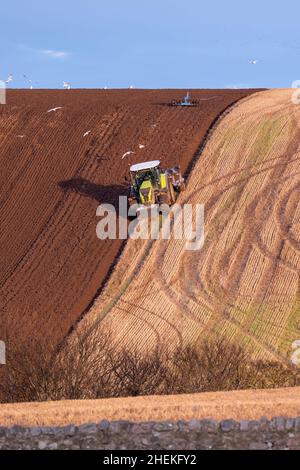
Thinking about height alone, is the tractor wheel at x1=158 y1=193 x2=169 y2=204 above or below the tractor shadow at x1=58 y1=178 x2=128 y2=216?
below

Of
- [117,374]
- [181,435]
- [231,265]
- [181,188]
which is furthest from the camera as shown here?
[181,188]

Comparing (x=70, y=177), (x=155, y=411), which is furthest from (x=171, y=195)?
(x=155, y=411)

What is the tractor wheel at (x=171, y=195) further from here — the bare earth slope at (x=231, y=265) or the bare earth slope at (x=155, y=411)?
the bare earth slope at (x=155, y=411)

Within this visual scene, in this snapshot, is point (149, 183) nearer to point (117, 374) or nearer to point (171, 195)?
point (171, 195)

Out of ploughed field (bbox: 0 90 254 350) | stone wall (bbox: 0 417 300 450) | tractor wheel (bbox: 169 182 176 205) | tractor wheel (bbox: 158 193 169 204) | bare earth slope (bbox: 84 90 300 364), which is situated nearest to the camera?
stone wall (bbox: 0 417 300 450)

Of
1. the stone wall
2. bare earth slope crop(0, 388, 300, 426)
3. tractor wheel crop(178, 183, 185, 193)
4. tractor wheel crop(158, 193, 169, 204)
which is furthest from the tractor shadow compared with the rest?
the stone wall

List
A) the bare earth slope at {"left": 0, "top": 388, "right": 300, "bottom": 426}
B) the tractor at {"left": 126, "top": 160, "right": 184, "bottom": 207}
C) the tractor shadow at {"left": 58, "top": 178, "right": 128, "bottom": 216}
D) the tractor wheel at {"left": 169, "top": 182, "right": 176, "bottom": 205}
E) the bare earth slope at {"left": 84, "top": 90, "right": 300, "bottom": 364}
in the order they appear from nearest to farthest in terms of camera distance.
Result: the bare earth slope at {"left": 0, "top": 388, "right": 300, "bottom": 426} < the bare earth slope at {"left": 84, "top": 90, "right": 300, "bottom": 364} < the tractor at {"left": 126, "top": 160, "right": 184, "bottom": 207} < the tractor wheel at {"left": 169, "top": 182, "right": 176, "bottom": 205} < the tractor shadow at {"left": 58, "top": 178, "right": 128, "bottom": 216}

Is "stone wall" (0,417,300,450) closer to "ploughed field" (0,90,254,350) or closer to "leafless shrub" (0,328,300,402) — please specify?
"leafless shrub" (0,328,300,402)
